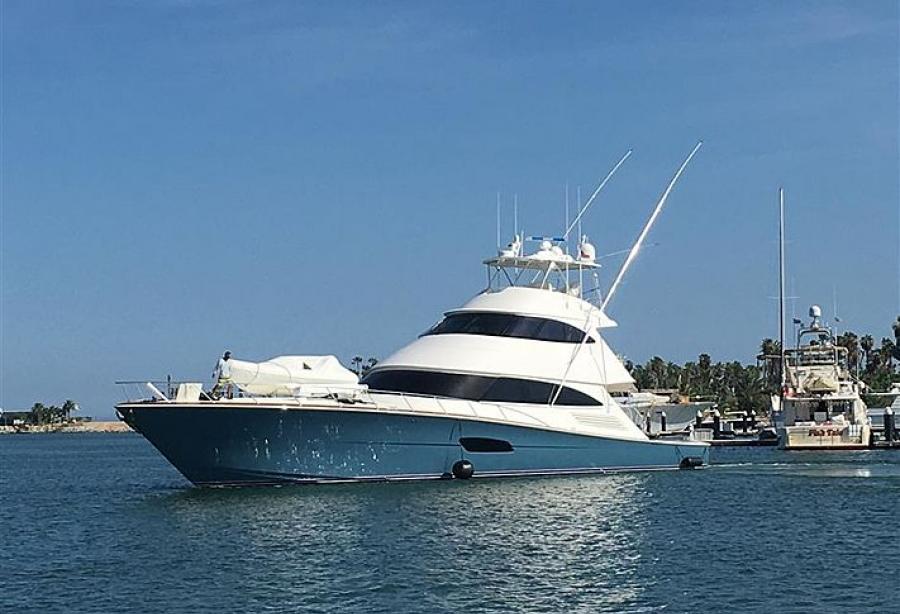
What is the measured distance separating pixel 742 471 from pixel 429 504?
19.1 meters

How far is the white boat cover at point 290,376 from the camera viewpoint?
35500mm

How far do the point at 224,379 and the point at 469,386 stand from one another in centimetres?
735

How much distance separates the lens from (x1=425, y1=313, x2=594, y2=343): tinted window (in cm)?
3969

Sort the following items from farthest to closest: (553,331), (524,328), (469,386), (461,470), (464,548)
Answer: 1. (553,331)
2. (524,328)
3. (469,386)
4. (461,470)
5. (464,548)

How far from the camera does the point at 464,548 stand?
25.0m

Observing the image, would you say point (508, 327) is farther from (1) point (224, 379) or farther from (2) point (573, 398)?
(1) point (224, 379)

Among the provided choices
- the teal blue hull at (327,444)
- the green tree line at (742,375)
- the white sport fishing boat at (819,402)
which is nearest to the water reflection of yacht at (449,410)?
the teal blue hull at (327,444)

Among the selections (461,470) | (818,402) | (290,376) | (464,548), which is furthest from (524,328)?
(818,402)

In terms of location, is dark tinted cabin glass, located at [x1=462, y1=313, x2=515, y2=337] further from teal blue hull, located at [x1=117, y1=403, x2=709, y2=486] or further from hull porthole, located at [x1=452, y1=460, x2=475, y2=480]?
hull porthole, located at [x1=452, y1=460, x2=475, y2=480]

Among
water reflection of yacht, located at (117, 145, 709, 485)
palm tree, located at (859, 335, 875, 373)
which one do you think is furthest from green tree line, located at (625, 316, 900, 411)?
water reflection of yacht, located at (117, 145, 709, 485)

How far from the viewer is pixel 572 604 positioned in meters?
19.8

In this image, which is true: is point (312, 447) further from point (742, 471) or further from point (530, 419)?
point (742, 471)

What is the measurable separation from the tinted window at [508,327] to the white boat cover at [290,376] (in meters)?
4.56

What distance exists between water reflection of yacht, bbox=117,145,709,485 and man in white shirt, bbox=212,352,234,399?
20cm
